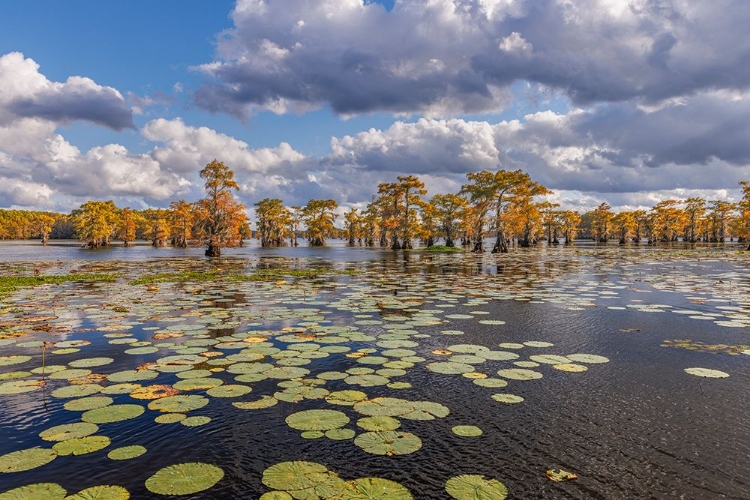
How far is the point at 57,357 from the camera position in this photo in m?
6.74

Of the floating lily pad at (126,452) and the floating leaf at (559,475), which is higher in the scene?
the floating lily pad at (126,452)

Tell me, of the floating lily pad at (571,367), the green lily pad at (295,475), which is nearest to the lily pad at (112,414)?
the green lily pad at (295,475)

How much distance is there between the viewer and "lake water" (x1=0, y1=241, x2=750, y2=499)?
351 centimetres

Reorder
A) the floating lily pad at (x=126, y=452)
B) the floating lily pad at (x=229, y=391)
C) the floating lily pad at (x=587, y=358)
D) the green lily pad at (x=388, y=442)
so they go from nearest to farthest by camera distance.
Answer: the floating lily pad at (x=126, y=452), the green lily pad at (x=388, y=442), the floating lily pad at (x=229, y=391), the floating lily pad at (x=587, y=358)

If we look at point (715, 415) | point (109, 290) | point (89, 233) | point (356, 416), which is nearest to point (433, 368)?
point (356, 416)

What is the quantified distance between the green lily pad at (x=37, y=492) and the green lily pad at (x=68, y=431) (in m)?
0.87

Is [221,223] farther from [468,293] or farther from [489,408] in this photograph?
[489,408]

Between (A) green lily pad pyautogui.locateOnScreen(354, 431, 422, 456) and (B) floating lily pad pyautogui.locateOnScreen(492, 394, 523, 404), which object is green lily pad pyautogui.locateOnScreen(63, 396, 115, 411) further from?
(B) floating lily pad pyautogui.locateOnScreen(492, 394, 523, 404)

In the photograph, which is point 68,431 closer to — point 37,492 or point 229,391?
point 37,492

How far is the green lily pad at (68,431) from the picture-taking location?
13.1 ft

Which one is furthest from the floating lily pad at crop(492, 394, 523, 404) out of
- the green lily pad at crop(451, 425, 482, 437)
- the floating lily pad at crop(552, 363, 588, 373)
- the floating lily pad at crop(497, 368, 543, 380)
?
the floating lily pad at crop(552, 363, 588, 373)

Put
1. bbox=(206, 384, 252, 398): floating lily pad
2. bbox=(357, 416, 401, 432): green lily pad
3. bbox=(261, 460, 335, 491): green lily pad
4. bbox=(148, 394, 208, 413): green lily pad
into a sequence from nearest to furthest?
bbox=(261, 460, 335, 491): green lily pad, bbox=(357, 416, 401, 432): green lily pad, bbox=(148, 394, 208, 413): green lily pad, bbox=(206, 384, 252, 398): floating lily pad

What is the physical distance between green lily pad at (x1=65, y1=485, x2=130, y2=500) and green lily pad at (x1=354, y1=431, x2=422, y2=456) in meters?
1.95

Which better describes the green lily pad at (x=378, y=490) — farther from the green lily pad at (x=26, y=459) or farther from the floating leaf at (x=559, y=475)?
the green lily pad at (x=26, y=459)
